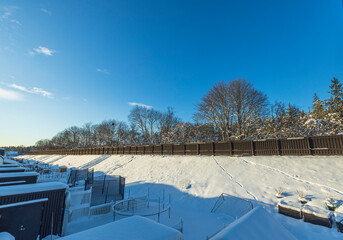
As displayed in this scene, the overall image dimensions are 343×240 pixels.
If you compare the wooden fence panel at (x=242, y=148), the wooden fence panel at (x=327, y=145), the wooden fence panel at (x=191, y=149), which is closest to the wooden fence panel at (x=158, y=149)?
the wooden fence panel at (x=191, y=149)

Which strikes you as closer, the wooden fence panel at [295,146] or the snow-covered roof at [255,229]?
the snow-covered roof at [255,229]

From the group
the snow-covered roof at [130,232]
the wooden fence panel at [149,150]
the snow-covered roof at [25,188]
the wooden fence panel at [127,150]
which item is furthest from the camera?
the wooden fence panel at [127,150]

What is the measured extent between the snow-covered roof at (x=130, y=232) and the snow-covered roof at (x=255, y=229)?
0.76 meters

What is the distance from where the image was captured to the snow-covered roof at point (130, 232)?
2.58m

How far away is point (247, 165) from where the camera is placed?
14820 mm

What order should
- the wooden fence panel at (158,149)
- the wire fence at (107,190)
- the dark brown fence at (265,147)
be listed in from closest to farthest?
the wire fence at (107,190)
the dark brown fence at (265,147)
the wooden fence panel at (158,149)

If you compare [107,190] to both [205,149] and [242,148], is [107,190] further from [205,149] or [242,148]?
[242,148]

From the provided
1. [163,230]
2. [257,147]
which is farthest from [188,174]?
[163,230]

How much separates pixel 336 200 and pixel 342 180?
2447mm

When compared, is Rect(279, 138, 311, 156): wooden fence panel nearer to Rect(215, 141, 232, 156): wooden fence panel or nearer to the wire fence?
Rect(215, 141, 232, 156): wooden fence panel

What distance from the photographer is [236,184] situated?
12.4 metres

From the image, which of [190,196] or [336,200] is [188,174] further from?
[336,200]

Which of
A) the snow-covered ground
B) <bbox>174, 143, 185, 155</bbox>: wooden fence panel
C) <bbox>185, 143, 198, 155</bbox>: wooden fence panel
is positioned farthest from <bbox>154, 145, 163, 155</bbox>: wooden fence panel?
the snow-covered ground

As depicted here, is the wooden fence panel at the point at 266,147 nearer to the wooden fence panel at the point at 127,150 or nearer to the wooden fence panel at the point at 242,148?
the wooden fence panel at the point at 242,148
